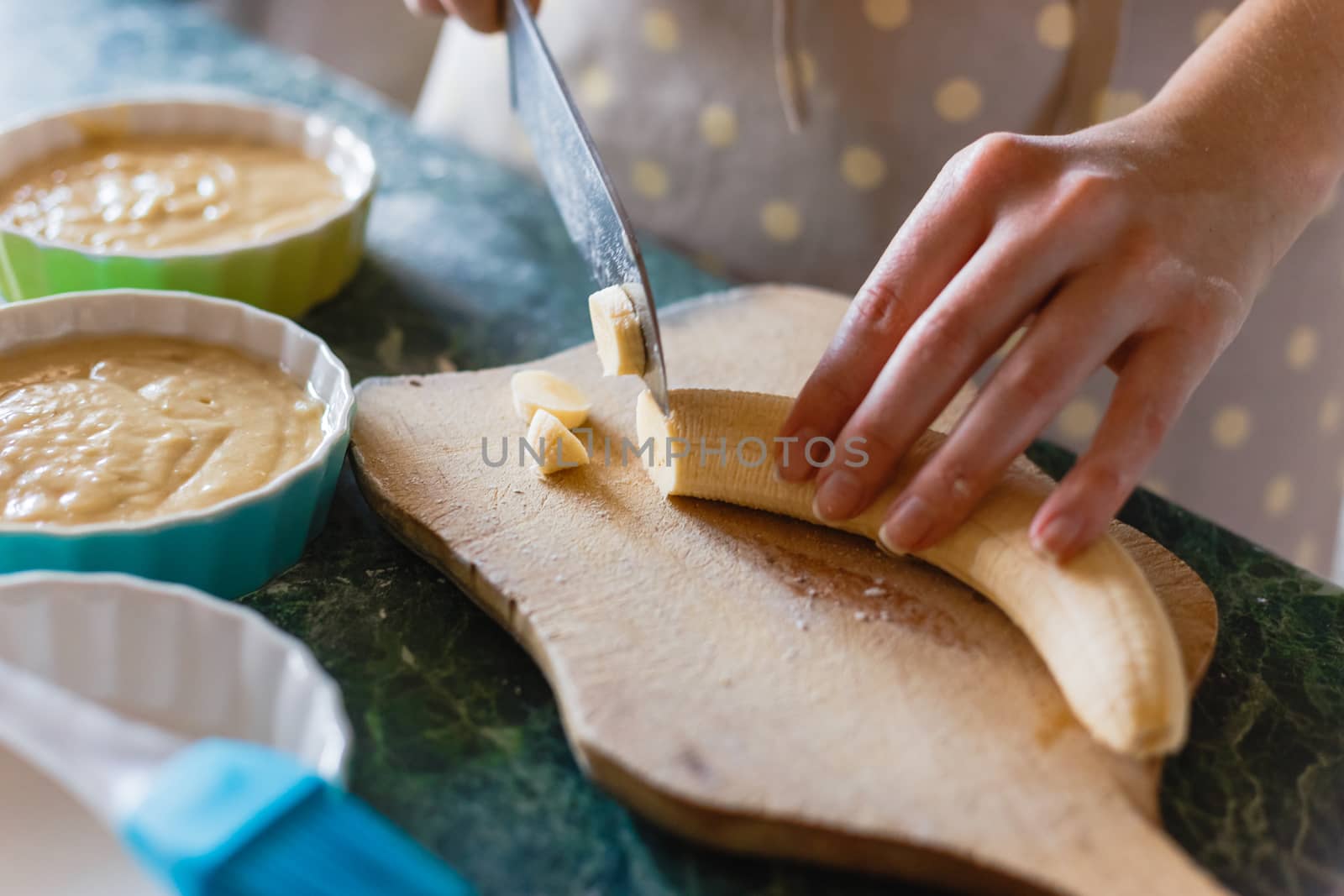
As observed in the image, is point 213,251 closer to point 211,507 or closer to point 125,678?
point 211,507

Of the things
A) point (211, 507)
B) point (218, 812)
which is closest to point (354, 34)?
point (211, 507)

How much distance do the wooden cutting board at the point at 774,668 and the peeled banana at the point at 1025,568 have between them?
3cm

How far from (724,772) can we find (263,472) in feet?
1.83

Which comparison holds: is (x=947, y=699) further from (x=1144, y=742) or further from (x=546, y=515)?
(x=546, y=515)

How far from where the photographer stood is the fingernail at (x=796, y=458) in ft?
3.79

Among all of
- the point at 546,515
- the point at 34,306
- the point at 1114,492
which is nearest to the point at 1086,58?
the point at 1114,492

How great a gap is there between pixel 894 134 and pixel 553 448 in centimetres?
89

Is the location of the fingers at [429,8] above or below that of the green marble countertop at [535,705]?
above

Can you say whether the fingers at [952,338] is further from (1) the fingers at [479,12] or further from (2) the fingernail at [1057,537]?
(1) the fingers at [479,12]

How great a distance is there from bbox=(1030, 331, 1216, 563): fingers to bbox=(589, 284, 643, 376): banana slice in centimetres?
44

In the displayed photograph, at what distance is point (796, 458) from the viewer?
3.80 feet

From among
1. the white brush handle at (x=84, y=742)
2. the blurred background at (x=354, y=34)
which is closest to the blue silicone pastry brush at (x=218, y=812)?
the white brush handle at (x=84, y=742)

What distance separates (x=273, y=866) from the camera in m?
0.71

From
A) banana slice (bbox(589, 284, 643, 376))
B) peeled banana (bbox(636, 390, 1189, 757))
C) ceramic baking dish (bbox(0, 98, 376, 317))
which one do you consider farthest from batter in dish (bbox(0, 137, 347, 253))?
peeled banana (bbox(636, 390, 1189, 757))
